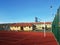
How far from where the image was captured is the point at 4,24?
7106cm

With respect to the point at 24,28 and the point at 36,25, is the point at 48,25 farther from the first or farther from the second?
the point at 24,28

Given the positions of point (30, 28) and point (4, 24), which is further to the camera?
point (4, 24)

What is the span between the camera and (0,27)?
68750mm

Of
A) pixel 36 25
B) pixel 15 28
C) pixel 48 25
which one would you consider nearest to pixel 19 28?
pixel 15 28

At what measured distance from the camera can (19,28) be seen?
67250 mm

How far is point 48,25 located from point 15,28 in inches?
475

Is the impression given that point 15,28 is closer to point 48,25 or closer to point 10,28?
point 10,28

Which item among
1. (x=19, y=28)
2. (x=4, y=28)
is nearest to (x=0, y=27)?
(x=4, y=28)

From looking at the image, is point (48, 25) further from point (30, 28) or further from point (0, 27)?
point (0, 27)

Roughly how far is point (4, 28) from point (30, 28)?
406 inches

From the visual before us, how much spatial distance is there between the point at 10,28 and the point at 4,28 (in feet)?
7.18

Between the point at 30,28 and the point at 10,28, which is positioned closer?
the point at 30,28

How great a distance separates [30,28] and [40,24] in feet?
13.5

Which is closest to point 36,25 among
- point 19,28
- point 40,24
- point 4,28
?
point 40,24
